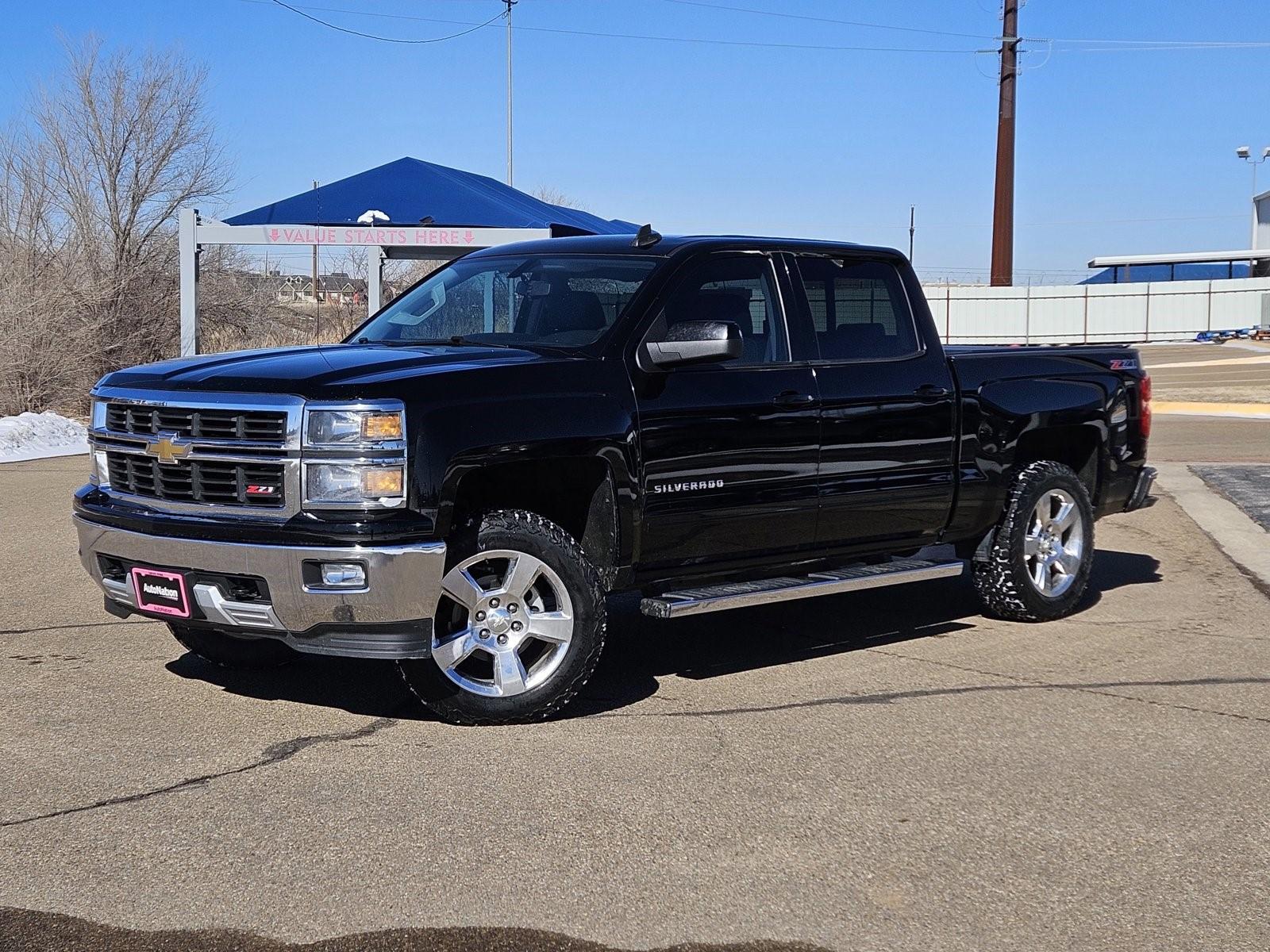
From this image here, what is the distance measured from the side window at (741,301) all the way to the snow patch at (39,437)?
37.7 feet

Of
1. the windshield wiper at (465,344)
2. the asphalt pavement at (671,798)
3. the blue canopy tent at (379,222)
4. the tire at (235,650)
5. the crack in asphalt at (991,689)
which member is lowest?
the asphalt pavement at (671,798)

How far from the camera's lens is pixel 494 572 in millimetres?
5910

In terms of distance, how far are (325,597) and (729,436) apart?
6.47 ft

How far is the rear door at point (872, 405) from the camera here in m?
7.00

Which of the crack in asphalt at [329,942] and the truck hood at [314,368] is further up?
the truck hood at [314,368]

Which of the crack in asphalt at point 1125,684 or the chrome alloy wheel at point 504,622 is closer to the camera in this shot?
the chrome alloy wheel at point 504,622

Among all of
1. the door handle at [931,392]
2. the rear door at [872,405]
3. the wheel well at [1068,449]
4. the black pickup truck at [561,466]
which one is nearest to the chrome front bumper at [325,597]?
the black pickup truck at [561,466]

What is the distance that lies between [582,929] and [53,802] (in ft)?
6.54

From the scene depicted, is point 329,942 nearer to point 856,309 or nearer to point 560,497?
point 560,497

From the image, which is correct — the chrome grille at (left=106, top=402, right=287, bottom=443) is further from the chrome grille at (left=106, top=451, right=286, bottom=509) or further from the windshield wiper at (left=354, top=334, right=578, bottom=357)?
the windshield wiper at (left=354, top=334, right=578, bottom=357)

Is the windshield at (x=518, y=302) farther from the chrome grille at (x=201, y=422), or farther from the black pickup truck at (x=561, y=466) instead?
the chrome grille at (x=201, y=422)

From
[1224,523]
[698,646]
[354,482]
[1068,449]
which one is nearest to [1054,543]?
[1068,449]

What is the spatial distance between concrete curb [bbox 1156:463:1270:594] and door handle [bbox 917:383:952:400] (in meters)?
2.89

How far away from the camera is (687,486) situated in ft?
20.8
